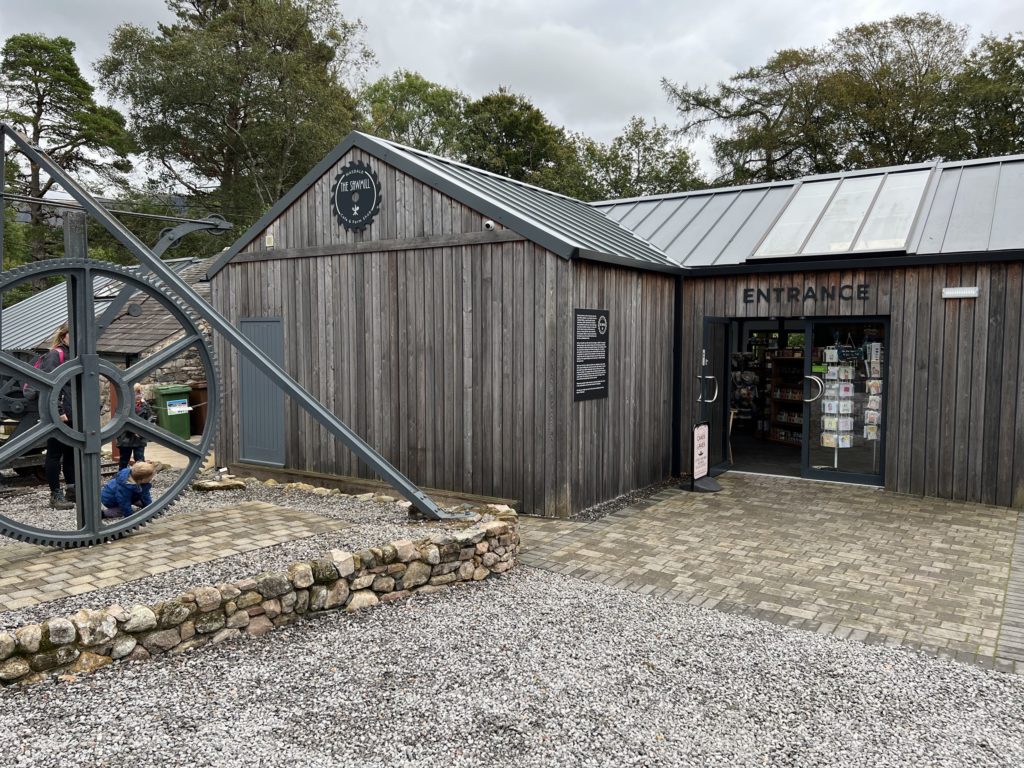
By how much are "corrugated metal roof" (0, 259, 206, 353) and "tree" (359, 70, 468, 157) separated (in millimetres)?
18958

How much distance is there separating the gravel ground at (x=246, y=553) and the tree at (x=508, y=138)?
1076 inches

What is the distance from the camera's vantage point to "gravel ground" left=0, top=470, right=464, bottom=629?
457 centimetres

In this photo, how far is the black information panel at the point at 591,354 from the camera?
26.0 feet

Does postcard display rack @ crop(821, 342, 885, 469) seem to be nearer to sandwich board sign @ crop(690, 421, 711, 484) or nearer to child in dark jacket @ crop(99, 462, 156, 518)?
sandwich board sign @ crop(690, 421, 711, 484)

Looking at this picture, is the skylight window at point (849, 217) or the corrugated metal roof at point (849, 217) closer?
the corrugated metal roof at point (849, 217)

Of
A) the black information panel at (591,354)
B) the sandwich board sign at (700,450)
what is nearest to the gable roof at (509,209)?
the black information panel at (591,354)

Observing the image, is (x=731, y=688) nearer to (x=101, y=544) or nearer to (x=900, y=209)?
(x=101, y=544)

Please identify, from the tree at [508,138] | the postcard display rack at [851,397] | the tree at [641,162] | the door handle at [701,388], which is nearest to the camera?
the postcard display rack at [851,397]

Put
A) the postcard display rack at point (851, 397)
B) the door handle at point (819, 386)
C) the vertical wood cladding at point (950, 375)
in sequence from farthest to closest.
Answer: the door handle at point (819, 386) → the postcard display rack at point (851, 397) → the vertical wood cladding at point (950, 375)

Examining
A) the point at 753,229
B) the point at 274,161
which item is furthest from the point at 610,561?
the point at 274,161

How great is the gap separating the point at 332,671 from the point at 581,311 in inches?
187

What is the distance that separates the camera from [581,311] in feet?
26.1

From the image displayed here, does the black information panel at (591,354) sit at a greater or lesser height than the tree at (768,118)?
lesser

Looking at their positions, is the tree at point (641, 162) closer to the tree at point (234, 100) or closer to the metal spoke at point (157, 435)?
the tree at point (234, 100)
